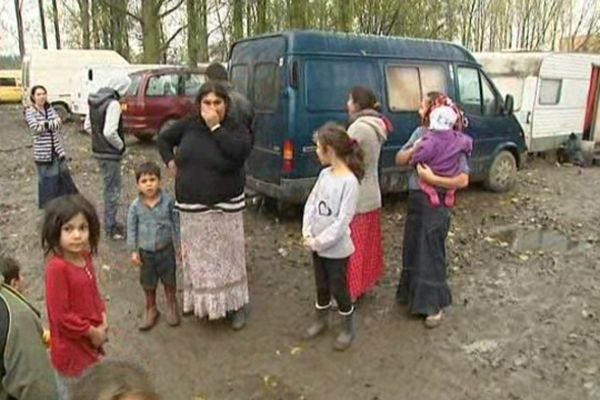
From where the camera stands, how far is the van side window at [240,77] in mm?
7117

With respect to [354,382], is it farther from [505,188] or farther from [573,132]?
[573,132]

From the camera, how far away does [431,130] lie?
13.2 feet

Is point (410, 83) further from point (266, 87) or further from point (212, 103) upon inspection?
point (212, 103)

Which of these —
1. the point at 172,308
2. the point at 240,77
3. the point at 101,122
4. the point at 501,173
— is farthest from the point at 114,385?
the point at 501,173

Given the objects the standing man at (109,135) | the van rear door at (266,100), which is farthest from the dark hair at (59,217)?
the van rear door at (266,100)

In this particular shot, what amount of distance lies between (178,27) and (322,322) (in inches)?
726

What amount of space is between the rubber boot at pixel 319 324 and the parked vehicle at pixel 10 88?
26.2 m

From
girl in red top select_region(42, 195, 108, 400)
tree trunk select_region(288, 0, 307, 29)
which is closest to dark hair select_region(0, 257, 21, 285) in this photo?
girl in red top select_region(42, 195, 108, 400)

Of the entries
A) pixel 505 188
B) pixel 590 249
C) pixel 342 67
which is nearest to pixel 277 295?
pixel 342 67

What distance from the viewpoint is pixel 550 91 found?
40.7 ft

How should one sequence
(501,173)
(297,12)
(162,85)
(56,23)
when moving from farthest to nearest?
(56,23) → (297,12) → (162,85) → (501,173)

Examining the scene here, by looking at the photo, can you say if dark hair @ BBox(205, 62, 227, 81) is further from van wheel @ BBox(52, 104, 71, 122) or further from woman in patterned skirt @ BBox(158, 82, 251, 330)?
van wheel @ BBox(52, 104, 71, 122)

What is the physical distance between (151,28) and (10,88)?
1265 cm

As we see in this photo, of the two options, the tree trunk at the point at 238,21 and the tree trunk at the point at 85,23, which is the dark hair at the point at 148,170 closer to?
the tree trunk at the point at 238,21
